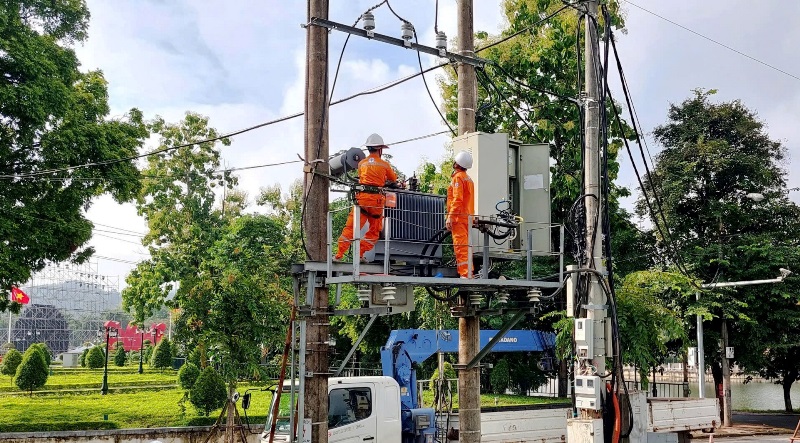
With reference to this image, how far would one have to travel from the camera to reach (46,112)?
21375 millimetres

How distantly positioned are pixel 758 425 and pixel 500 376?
34.9ft

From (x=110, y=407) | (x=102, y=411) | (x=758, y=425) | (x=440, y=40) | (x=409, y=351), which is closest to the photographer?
(x=440, y=40)

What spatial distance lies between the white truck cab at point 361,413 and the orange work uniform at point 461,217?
3.93m

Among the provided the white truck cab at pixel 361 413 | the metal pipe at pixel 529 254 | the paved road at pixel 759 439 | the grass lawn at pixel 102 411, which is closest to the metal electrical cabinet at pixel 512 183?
the metal pipe at pixel 529 254

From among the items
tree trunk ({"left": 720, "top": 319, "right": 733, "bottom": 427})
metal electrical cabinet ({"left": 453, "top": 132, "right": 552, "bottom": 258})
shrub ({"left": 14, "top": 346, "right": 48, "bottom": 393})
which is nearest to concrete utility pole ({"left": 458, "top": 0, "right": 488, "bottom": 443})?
metal electrical cabinet ({"left": 453, "top": 132, "right": 552, "bottom": 258})

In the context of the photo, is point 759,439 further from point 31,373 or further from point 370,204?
point 31,373

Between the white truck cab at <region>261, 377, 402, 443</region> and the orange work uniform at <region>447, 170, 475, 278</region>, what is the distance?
3.93 m

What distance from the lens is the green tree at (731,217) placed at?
2967 cm

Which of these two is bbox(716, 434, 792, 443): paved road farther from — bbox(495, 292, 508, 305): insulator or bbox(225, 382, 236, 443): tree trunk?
bbox(495, 292, 508, 305): insulator

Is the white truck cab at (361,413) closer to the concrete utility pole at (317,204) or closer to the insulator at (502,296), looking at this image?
the insulator at (502,296)

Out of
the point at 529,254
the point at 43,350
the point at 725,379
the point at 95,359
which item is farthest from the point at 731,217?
the point at 95,359

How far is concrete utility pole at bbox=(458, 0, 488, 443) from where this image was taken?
10.6m

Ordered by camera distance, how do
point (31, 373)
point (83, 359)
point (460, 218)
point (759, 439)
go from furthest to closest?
point (83, 359)
point (31, 373)
point (759, 439)
point (460, 218)

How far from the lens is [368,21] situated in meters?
9.35
